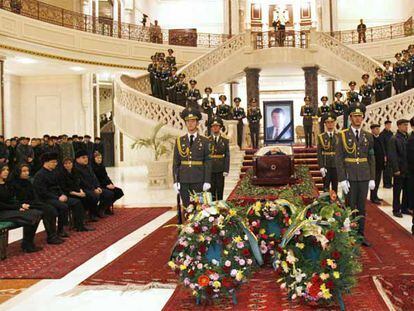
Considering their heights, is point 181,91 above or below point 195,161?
above

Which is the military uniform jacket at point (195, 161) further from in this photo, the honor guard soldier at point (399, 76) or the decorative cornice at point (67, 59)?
the decorative cornice at point (67, 59)

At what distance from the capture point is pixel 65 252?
592 centimetres

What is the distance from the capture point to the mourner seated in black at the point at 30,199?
624 centimetres

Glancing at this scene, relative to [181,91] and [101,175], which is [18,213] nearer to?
[101,175]

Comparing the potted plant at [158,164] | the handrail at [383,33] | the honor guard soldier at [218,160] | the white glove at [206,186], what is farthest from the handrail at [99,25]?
the white glove at [206,186]

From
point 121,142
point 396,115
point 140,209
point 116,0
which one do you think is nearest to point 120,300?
point 140,209

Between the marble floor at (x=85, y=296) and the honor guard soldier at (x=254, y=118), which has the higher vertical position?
the honor guard soldier at (x=254, y=118)

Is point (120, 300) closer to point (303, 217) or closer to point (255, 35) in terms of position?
point (303, 217)

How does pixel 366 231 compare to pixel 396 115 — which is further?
pixel 396 115

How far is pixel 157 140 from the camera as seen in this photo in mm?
13516

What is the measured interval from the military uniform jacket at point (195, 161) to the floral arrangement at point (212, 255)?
236 centimetres

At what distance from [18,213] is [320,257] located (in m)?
3.61

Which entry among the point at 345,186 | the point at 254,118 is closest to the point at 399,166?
the point at 345,186

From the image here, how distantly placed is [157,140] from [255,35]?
23.2ft
